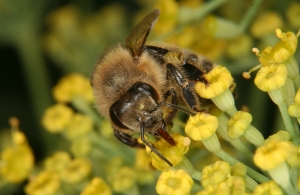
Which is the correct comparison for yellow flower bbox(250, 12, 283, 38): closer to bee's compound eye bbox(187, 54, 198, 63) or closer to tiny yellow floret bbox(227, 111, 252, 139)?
bee's compound eye bbox(187, 54, 198, 63)

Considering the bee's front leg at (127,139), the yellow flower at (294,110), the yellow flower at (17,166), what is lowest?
the yellow flower at (17,166)


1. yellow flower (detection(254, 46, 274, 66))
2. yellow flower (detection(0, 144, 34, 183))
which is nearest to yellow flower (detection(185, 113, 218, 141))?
yellow flower (detection(254, 46, 274, 66))

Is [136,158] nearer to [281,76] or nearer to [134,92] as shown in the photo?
[134,92]

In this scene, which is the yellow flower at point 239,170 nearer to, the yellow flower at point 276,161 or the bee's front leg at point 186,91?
the yellow flower at point 276,161

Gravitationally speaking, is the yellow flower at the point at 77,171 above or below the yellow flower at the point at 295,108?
below

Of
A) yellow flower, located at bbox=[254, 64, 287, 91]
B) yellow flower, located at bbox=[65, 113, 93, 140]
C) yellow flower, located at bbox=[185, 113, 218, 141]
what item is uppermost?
yellow flower, located at bbox=[254, 64, 287, 91]

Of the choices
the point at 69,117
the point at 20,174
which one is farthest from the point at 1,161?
the point at 69,117

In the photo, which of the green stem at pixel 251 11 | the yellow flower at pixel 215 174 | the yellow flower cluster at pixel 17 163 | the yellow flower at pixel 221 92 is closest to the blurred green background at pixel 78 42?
the green stem at pixel 251 11
